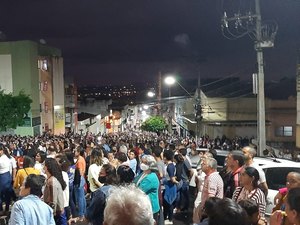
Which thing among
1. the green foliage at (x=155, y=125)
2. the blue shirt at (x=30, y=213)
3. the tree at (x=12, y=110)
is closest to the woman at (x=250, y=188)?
the blue shirt at (x=30, y=213)

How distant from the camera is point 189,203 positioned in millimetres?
10977

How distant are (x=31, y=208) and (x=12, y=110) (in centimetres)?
4068

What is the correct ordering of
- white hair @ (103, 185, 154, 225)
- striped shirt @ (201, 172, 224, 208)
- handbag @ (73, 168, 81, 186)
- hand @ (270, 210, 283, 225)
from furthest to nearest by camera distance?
1. handbag @ (73, 168, 81, 186)
2. striped shirt @ (201, 172, 224, 208)
3. hand @ (270, 210, 283, 225)
4. white hair @ (103, 185, 154, 225)

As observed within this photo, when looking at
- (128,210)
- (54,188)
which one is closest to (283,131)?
(54,188)

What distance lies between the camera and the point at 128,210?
Result: 2.88 meters

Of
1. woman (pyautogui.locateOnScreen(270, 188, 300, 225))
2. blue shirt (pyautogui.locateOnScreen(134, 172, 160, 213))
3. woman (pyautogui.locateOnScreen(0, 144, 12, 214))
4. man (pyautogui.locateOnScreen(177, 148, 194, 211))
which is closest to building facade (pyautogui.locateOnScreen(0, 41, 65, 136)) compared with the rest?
woman (pyautogui.locateOnScreen(0, 144, 12, 214))

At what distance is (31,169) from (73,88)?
64261 mm

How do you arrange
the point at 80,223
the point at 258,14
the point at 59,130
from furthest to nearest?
1. the point at 59,130
2. the point at 258,14
3. the point at 80,223

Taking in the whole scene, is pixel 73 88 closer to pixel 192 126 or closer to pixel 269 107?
pixel 192 126

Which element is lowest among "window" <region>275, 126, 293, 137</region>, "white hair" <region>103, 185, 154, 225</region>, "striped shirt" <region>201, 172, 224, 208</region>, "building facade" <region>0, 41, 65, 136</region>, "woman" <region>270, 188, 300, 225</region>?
"window" <region>275, 126, 293, 137</region>

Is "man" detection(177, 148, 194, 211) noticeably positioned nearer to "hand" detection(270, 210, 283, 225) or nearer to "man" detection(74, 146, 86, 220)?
"man" detection(74, 146, 86, 220)

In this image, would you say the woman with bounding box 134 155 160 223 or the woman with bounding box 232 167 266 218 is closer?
the woman with bounding box 232 167 266 218

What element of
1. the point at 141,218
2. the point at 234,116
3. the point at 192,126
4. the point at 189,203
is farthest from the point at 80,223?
the point at 192,126

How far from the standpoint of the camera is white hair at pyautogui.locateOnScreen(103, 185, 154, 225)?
113 inches
